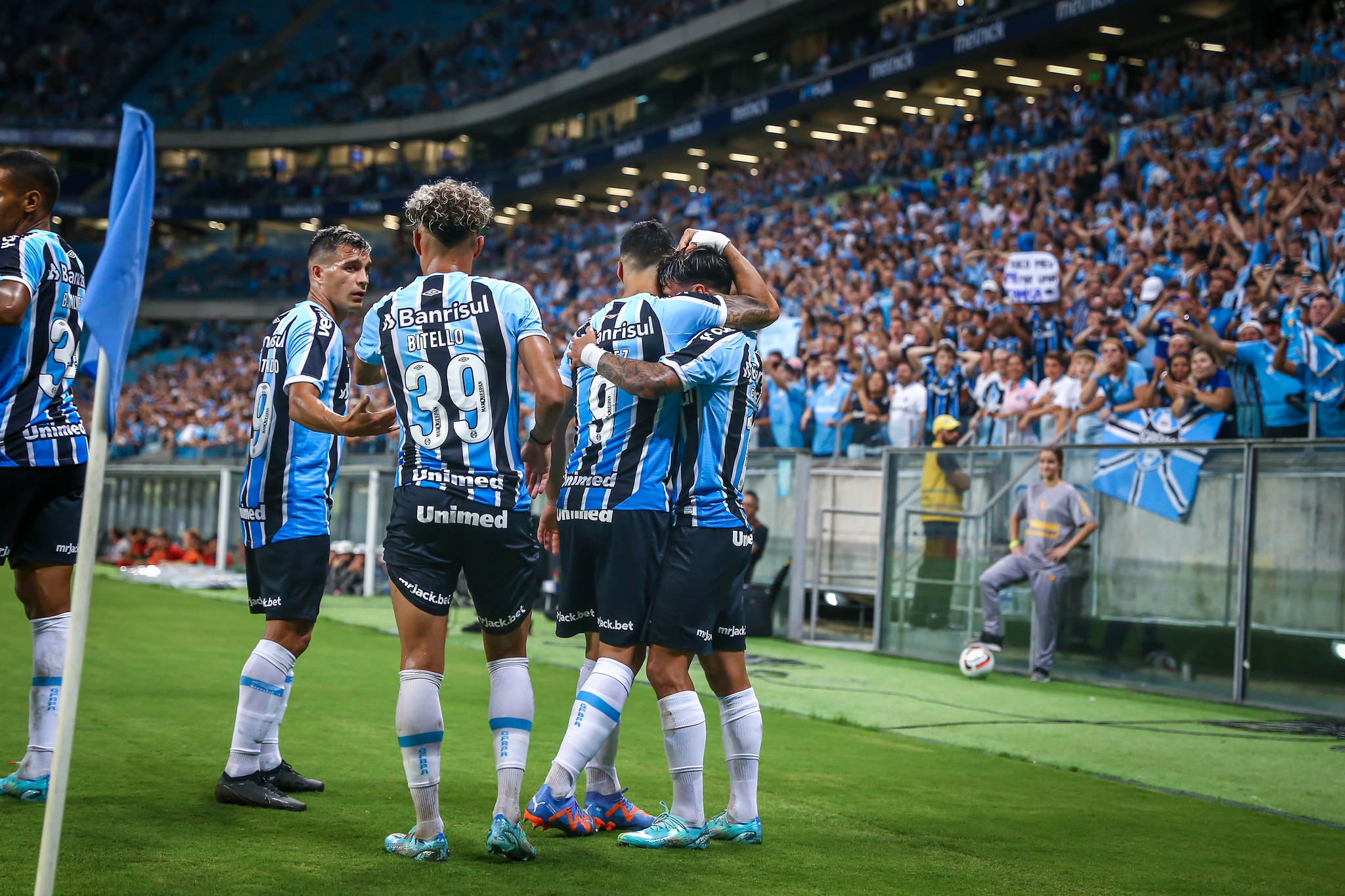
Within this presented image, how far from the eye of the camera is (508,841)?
3936mm

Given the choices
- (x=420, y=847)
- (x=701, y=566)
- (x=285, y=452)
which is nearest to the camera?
(x=420, y=847)

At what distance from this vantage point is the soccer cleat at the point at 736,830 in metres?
4.47

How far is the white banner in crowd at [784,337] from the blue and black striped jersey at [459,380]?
1500 centimetres

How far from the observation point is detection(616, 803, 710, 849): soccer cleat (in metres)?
4.34

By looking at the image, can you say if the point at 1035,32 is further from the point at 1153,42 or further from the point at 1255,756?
the point at 1255,756

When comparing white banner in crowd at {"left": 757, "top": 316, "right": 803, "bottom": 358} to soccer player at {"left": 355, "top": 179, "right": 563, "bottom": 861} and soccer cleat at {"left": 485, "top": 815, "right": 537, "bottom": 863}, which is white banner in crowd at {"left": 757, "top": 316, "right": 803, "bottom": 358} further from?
soccer cleat at {"left": 485, "top": 815, "right": 537, "bottom": 863}

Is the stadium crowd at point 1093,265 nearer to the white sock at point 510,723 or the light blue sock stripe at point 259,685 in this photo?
the white sock at point 510,723

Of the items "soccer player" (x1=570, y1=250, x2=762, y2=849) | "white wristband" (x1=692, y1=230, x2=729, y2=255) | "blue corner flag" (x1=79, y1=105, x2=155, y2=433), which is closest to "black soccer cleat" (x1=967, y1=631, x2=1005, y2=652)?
"soccer player" (x1=570, y1=250, x2=762, y2=849)

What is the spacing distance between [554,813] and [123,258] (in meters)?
2.53

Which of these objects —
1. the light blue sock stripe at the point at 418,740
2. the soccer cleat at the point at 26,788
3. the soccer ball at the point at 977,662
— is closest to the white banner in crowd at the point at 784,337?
the soccer ball at the point at 977,662

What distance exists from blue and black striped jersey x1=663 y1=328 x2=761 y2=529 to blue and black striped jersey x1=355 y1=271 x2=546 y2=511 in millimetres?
587

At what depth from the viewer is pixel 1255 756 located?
722cm

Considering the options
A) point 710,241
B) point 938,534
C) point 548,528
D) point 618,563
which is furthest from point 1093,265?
point 618,563

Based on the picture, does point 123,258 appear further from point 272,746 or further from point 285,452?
point 272,746
